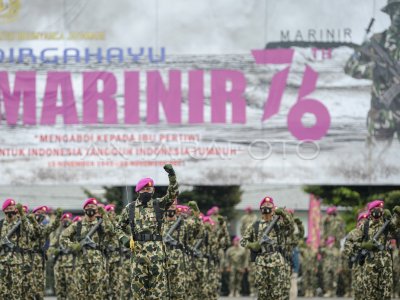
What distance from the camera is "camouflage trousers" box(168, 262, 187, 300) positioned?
64.4ft

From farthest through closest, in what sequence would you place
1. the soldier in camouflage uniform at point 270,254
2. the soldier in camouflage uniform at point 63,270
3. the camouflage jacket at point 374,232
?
1. the soldier in camouflage uniform at point 63,270
2. the soldier in camouflage uniform at point 270,254
3. the camouflage jacket at point 374,232

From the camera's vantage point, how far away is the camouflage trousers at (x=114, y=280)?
21656 mm

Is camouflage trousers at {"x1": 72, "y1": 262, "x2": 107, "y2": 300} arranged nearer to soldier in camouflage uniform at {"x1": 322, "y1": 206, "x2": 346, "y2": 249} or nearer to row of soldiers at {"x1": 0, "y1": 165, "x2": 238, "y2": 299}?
row of soldiers at {"x1": 0, "y1": 165, "x2": 238, "y2": 299}

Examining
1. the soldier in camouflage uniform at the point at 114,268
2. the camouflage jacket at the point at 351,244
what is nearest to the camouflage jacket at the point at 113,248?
the soldier in camouflage uniform at the point at 114,268

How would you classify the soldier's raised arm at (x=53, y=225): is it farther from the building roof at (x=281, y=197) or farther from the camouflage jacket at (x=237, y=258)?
the building roof at (x=281, y=197)

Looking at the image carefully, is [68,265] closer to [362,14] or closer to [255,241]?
[255,241]

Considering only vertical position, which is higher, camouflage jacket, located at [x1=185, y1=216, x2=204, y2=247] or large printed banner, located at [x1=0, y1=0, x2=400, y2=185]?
large printed banner, located at [x1=0, y1=0, x2=400, y2=185]

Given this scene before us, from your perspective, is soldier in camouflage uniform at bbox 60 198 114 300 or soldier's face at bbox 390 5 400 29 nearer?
soldier in camouflage uniform at bbox 60 198 114 300

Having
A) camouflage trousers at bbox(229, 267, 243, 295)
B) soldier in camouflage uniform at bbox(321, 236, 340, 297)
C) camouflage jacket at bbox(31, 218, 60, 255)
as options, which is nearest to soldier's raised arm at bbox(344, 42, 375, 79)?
soldier in camouflage uniform at bbox(321, 236, 340, 297)

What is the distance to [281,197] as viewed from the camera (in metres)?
50.2

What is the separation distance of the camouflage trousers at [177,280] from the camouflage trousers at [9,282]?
2.53 metres

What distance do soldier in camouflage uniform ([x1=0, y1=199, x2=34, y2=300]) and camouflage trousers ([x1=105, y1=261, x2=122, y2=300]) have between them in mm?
1796

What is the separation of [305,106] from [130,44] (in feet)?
14.6

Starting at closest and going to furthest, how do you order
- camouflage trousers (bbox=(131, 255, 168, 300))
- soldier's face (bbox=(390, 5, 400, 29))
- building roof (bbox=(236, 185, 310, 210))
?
camouflage trousers (bbox=(131, 255, 168, 300)) → soldier's face (bbox=(390, 5, 400, 29)) → building roof (bbox=(236, 185, 310, 210))
